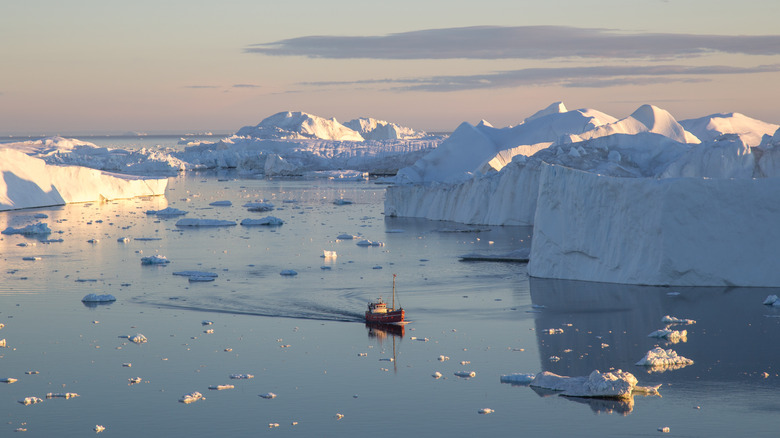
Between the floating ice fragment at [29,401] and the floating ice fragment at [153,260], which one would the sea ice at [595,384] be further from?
A: the floating ice fragment at [153,260]

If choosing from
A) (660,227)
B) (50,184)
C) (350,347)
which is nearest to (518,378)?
(350,347)

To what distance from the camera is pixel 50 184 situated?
41.5 m

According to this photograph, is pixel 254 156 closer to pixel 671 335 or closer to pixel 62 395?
pixel 671 335

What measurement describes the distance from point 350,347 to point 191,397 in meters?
3.52

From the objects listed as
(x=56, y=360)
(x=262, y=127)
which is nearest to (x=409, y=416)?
(x=56, y=360)

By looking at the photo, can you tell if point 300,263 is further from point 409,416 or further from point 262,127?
point 262,127

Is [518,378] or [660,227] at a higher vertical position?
[660,227]

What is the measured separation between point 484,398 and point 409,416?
3.76 ft

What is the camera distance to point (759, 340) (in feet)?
47.4

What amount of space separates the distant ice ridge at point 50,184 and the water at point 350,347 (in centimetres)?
1425

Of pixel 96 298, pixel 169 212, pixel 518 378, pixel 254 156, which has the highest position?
pixel 254 156

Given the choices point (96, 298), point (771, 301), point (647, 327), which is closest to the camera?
point (647, 327)

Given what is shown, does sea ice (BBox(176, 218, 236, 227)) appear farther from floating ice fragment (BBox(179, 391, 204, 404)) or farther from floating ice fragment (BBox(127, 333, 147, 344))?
floating ice fragment (BBox(179, 391, 204, 404))

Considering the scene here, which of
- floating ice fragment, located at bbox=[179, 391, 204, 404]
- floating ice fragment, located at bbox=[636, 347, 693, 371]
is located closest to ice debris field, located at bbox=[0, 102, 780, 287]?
floating ice fragment, located at bbox=[636, 347, 693, 371]
